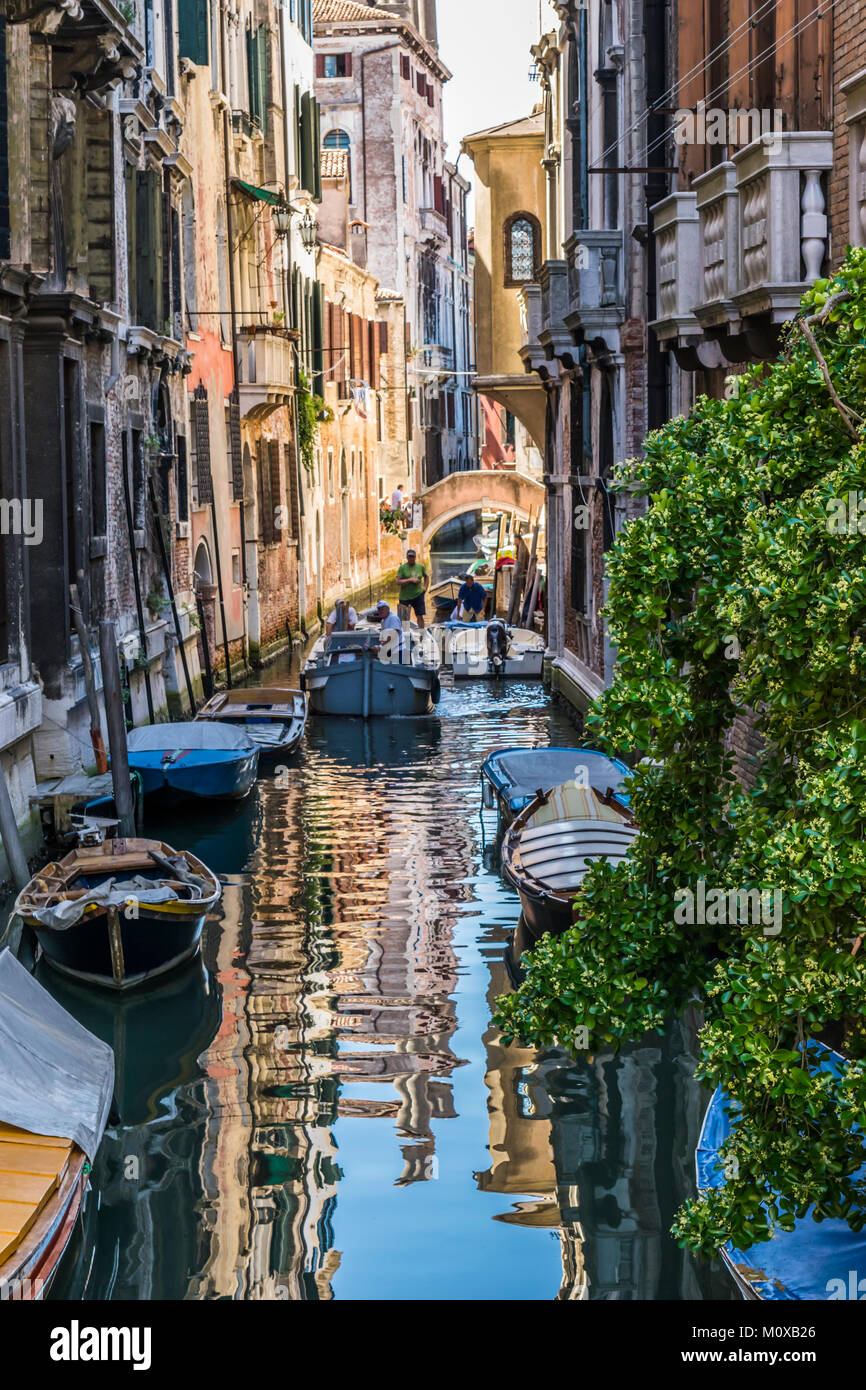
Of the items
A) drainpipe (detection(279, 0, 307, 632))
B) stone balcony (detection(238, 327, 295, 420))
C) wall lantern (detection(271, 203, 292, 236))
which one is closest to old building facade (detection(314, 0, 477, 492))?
drainpipe (detection(279, 0, 307, 632))

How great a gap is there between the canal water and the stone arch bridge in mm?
25520

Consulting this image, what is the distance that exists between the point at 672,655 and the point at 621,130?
1282 centimetres

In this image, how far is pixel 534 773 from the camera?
15.0 meters

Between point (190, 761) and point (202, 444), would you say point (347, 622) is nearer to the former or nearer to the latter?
point (202, 444)

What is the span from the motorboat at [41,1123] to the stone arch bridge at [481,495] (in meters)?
30.6

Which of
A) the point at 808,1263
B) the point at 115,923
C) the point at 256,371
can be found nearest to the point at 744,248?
the point at 115,923

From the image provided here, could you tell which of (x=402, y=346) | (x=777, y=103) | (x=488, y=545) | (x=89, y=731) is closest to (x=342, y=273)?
(x=402, y=346)

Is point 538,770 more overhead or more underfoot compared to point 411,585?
more underfoot

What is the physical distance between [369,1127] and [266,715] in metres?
11.9

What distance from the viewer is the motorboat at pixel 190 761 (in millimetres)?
15898

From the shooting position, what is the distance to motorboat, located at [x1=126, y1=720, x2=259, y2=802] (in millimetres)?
15898

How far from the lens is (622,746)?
205 inches

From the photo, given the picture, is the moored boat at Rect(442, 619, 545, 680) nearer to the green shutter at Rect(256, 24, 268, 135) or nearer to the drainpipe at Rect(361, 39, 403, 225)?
the green shutter at Rect(256, 24, 268, 135)

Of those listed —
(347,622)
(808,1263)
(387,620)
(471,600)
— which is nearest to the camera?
(808,1263)
